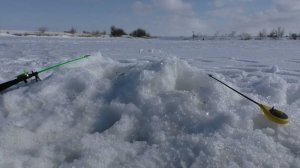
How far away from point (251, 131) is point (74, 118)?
1842 mm

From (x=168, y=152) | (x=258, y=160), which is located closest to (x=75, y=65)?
(x=168, y=152)

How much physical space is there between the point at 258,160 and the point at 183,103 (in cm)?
100

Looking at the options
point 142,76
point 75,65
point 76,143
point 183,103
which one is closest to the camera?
point 76,143

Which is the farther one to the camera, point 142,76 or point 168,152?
point 142,76

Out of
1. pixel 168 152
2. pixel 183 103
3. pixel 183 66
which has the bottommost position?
pixel 168 152

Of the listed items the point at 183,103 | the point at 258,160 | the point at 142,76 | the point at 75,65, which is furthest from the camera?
the point at 75,65

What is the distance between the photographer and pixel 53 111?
3730 mm

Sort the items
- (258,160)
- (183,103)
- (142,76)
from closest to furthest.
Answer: (258,160), (183,103), (142,76)

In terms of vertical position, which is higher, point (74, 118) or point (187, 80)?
point (187, 80)

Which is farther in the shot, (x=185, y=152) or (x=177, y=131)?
(x=177, y=131)

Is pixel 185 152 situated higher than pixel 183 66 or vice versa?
pixel 183 66

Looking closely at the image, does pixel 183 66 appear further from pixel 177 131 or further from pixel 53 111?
pixel 53 111

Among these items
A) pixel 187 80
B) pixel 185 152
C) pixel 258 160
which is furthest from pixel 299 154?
pixel 187 80

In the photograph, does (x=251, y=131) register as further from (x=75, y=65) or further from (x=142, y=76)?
(x=75, y=65)
